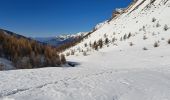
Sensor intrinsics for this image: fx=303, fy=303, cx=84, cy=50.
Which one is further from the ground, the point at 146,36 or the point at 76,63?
the point at 146,36

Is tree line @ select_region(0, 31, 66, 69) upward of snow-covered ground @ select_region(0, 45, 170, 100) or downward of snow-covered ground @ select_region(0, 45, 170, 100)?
upward

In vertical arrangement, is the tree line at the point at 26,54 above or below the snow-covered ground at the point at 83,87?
above

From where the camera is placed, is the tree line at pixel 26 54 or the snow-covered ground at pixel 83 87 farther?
the tree line at pixel 26 54

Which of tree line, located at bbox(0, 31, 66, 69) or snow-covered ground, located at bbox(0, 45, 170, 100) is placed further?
tree line, located at bbox(0, 31, 66, 69)

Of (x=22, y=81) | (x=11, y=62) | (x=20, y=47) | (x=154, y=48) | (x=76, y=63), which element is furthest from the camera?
(x=154, y=48)

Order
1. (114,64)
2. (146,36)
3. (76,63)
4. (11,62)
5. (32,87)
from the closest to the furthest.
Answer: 1. (32,87)
2. (11,62)
3. (114,64)
4. (76,63)
5. (146,36)

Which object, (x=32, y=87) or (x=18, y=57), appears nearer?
(x=32, y=87)

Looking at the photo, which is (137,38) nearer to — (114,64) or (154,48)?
(154,48)

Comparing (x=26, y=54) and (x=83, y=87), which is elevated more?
(x=26, y=54)

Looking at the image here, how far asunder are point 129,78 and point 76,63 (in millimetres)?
9459

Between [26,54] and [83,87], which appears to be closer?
[83,87]

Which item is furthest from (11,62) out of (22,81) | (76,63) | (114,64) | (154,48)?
(154,48)

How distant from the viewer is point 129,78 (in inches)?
418

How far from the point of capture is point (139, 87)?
31.3ft
